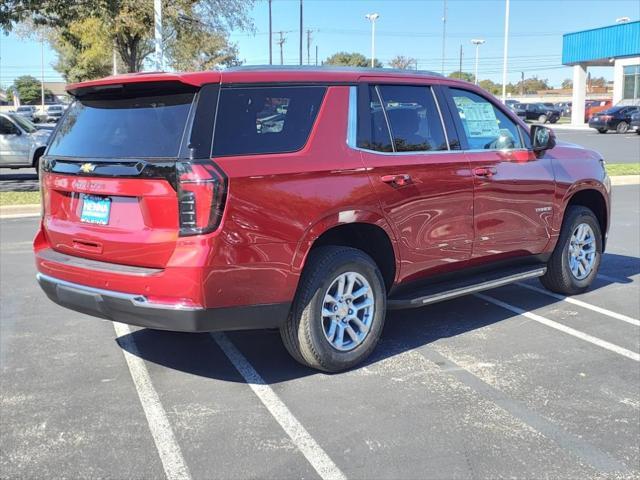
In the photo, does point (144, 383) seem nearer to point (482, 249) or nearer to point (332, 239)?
point (332, 239)

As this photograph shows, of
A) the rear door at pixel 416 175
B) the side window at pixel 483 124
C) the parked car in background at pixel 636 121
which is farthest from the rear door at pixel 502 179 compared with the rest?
the parked car in background at pixel 636 121

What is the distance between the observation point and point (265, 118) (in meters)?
3.95

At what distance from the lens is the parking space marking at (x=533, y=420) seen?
3.27 meters

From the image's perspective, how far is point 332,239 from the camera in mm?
4375

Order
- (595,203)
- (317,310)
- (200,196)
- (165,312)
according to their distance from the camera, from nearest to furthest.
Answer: (200,196)
(165,312)
(317,310)
(595,203)

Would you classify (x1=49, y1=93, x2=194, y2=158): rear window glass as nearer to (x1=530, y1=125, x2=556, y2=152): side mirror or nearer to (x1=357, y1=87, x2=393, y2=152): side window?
(x1=357, y1=87, x2=393, y2=152): side window

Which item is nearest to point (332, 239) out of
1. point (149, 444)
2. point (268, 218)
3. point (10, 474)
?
point (268, 218)

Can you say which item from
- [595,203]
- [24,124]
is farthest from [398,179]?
[24,124]

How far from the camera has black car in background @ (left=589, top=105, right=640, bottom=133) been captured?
35438mm

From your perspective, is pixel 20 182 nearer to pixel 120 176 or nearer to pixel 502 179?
pixel 120 176

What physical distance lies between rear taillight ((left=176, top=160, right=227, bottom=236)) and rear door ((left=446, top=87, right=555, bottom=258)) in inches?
87.7

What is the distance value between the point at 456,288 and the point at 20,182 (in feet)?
46.7

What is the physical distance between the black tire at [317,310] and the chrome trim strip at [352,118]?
707 millimetres

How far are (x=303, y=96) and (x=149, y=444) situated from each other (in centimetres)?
224
